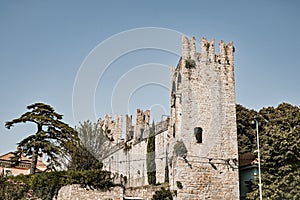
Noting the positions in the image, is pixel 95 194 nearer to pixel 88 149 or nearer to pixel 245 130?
pixel 88 149

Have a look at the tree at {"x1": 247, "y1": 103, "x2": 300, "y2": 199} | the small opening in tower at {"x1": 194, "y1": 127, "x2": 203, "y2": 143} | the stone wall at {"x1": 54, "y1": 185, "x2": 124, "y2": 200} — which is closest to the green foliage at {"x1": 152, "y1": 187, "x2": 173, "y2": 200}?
the stone wall at {"x1": 54, "y1": 185, "x2": 124, "y2": 200}

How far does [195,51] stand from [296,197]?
11.1 metres

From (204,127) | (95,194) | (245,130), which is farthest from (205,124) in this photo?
(245,130)

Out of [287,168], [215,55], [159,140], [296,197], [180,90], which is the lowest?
[296,197]

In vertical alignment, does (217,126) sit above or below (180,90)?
below

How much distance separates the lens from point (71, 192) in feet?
64.8

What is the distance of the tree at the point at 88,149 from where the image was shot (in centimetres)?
2597

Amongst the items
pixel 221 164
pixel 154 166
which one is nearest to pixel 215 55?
pixel 221 164

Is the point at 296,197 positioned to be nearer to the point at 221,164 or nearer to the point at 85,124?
the point at 221,164

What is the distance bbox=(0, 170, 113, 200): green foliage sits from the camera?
2022 cm

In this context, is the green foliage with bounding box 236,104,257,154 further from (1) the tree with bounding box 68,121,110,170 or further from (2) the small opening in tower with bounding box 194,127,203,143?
(1) the tree with bounding box 68,121,110,170

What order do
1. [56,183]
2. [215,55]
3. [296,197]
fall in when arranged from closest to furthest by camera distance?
[296,197] → [56,183] → [215,55]

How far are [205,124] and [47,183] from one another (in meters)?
10.6

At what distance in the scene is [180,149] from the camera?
2127 centimetres
